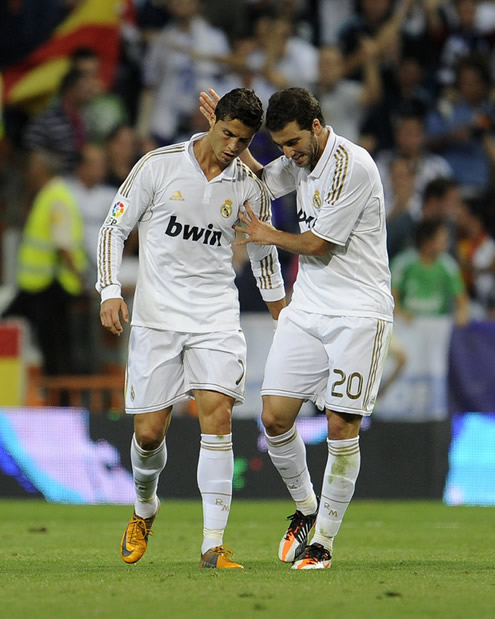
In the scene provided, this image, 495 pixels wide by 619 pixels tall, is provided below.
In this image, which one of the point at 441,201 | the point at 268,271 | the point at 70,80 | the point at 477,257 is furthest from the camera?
the point at 477,257

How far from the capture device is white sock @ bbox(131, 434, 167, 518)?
6.61m

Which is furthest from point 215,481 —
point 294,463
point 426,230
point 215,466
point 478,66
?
point 478,66

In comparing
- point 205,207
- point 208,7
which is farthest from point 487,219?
point 205,207

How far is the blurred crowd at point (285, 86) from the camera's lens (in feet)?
41.2

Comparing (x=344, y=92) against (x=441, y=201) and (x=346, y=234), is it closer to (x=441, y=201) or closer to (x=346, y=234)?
(x=441, y=201)

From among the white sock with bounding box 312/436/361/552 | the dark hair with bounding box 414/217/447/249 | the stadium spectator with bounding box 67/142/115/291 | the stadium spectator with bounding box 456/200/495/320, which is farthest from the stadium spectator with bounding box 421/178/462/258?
the white sock with bounding box 312/436/361/552

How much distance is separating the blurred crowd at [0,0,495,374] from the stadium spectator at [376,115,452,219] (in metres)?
0.02

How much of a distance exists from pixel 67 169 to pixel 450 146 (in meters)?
4.84

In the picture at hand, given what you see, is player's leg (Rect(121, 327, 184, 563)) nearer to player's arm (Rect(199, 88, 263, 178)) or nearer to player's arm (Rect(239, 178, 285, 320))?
player's arm (Rect(239, 178, 285, 320))

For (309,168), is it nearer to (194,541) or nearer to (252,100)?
(252,100)

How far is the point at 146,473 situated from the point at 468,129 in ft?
31.6

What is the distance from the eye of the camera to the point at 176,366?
6523 mm

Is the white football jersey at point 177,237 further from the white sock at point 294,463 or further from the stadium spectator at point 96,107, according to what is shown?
the stadium spectator at point 96,107

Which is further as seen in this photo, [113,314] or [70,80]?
[70,80]
